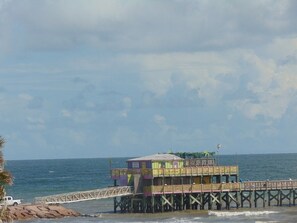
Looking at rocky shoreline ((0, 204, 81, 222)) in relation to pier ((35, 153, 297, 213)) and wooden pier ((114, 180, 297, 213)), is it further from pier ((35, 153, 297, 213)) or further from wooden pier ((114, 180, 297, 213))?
wooden pier ((114, 180, 297, 213))

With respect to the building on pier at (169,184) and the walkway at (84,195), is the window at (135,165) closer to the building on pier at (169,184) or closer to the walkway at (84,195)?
the building on pier at (169,184)

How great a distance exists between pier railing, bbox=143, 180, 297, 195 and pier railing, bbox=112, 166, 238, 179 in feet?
3.37

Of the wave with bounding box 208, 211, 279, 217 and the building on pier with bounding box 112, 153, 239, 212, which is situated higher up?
the building on pier with bounding box 112, 153, 239, 212

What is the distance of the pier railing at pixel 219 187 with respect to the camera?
73.5m

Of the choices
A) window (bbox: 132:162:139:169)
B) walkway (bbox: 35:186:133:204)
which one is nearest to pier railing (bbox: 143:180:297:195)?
walkway (bbox: 35:186:133:204)

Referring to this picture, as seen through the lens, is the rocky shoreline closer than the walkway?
Yes

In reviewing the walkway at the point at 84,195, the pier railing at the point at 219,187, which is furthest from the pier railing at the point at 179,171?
the walkway at the point at 84,195

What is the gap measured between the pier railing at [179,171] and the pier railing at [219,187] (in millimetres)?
1027

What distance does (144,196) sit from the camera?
73.8 metres

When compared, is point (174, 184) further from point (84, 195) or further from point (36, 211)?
point (36, 211)

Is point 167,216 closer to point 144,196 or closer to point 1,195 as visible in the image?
point 144,196

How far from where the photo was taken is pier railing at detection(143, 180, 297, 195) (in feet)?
241

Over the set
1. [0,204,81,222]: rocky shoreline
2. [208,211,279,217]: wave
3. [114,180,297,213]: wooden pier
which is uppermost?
[114,180,297,213]: wooden pier

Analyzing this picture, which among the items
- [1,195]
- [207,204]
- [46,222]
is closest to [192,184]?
[207,204]
